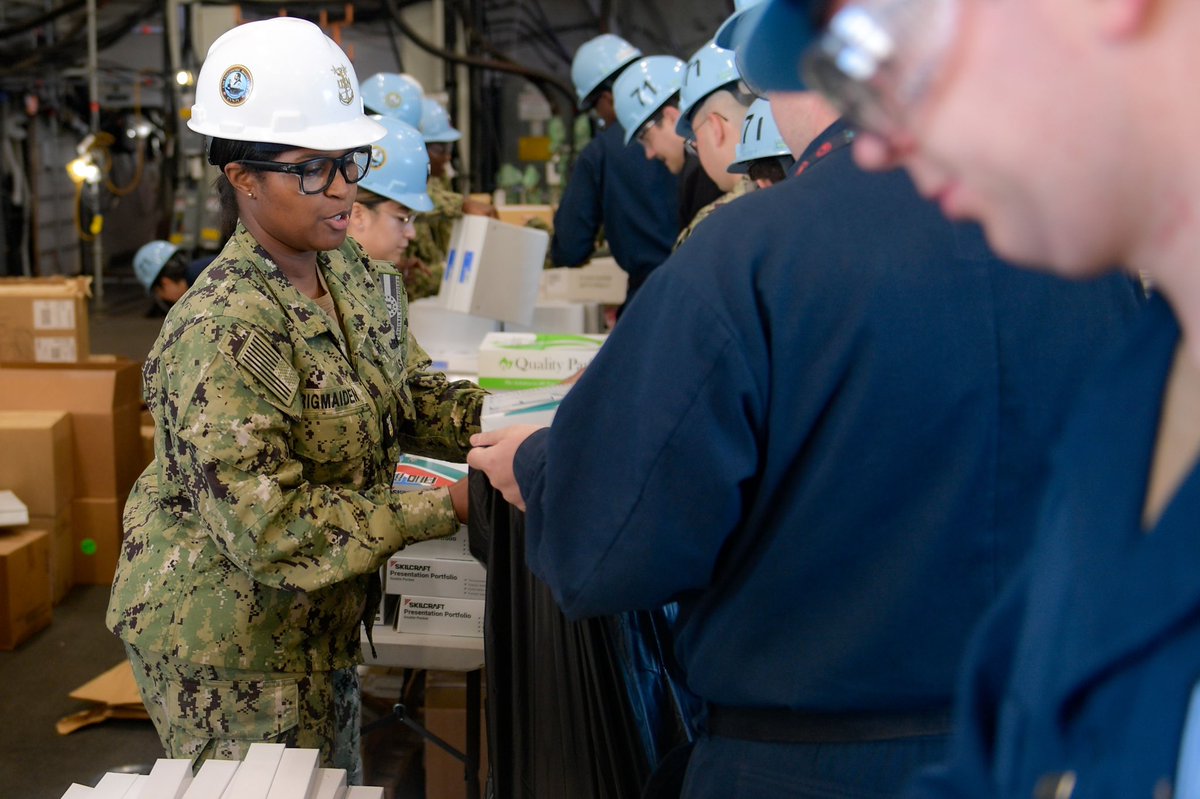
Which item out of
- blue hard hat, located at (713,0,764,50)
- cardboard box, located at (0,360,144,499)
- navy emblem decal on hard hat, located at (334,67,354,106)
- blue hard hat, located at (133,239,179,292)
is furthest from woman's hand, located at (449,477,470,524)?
blue hard hat, located at (133,239,179,292)

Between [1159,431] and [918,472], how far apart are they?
22.0 inches

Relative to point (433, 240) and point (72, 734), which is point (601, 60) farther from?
point (72, 734)

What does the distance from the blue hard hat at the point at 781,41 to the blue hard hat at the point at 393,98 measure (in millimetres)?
4467

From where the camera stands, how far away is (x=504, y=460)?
157 centimetres

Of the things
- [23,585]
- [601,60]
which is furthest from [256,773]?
[601,60]

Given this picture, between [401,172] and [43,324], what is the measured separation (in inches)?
95.2

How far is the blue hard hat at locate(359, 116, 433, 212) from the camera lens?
3.04m

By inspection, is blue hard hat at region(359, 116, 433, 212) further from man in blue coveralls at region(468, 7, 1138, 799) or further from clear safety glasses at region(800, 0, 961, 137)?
clear safety glasses at region(800, 0, 961, 137)

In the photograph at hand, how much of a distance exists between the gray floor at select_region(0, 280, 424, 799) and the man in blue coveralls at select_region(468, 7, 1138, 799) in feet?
5.81

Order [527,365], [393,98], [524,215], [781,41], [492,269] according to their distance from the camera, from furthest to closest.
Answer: [524,215] < [393,98] < [492,269] < [527,365] < [781,41]

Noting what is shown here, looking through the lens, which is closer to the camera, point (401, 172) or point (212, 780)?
point (212, 780)

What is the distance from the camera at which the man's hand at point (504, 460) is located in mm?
1539

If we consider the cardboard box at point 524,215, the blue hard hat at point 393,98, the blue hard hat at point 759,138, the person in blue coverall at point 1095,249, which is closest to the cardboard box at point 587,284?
the cardboard box at point 524,215

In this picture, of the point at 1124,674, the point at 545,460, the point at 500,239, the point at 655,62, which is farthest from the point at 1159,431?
the point at 655,62
